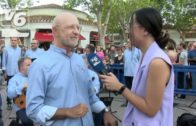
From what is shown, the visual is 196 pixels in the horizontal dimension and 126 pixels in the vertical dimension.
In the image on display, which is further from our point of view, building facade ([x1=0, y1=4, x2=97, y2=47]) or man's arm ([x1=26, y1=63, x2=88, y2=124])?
building facade ([x1=0, y1=4, x2=97, y2=47])

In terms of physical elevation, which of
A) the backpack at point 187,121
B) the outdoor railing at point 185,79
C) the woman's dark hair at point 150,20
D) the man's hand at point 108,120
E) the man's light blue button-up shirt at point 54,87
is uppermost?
the woman's dark hair at point 150,20

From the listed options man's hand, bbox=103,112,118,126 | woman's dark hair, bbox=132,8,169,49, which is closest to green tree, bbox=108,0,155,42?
man's hand, bbox=103,112,118,126

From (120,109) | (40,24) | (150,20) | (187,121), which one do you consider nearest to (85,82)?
(150,20)

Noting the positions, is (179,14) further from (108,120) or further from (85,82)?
(85,82)

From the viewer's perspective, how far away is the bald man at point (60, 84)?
257cm

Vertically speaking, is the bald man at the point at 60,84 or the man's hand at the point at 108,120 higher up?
the bald man at the point at 60,84

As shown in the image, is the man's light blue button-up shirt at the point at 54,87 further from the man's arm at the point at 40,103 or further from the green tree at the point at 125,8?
the green tree at the point at 125,8

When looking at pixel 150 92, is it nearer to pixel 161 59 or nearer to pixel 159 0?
pixel 161 59

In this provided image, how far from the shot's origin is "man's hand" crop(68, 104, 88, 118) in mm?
2629

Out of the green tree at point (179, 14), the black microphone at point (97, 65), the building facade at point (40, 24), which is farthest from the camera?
the green tree at point (179, 14)

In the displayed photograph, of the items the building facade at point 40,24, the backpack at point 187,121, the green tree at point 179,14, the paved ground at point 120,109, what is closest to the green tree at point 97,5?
the building facade at point 40,24

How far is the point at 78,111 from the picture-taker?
104 inches

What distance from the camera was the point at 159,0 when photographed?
47656mm

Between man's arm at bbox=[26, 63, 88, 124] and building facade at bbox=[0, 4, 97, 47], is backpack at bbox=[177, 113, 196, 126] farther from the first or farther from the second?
building facade at bbox=[0, 4, 97, 47]
